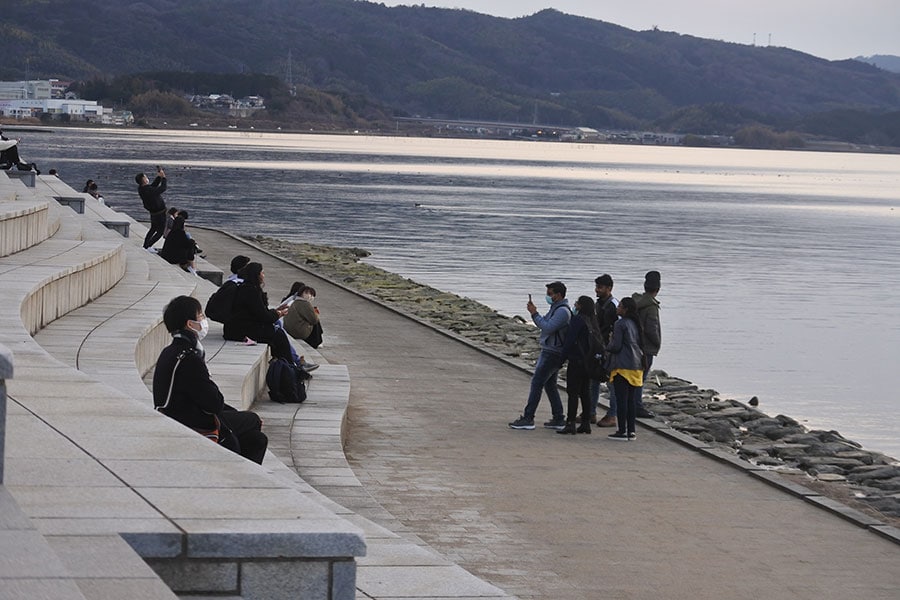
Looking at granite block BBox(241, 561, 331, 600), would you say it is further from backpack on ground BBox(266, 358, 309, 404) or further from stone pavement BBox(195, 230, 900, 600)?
backpack on ground BBox(266, 358, 309, 404)

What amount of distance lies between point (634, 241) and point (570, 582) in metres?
58.3

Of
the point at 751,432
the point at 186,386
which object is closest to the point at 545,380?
the point at 751,432

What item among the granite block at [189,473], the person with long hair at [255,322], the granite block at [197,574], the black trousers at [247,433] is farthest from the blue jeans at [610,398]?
the granite block at [197,574]

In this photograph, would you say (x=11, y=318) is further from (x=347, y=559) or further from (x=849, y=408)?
(x=849, y=408)

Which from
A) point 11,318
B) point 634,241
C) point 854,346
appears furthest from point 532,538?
point 634,241

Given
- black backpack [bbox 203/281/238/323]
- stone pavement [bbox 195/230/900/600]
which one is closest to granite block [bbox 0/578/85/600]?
stone pavement [bbox 195/230/900/600]

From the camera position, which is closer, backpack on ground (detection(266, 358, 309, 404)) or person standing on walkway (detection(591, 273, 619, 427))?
backpack on ground (detection(266, 358, 309, 404))

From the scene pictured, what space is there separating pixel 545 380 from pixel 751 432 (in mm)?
5715

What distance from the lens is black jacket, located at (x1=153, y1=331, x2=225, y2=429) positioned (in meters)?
8.71

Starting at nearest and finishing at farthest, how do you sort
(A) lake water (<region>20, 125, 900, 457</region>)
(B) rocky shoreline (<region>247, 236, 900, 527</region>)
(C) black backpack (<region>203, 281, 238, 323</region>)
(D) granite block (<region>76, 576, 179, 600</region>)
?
(D) granite block (<region>76, 576, 179, 600</region>) → (C) black backpack (<region>203, 281, 238, 323</region>) → (B) rocky shoreline (<region>247, 236, 900, 527</region>) → (A) lake water (<region>20, 125, 900, 457</region>)

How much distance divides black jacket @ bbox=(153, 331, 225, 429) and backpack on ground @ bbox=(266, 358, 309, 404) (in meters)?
6.03

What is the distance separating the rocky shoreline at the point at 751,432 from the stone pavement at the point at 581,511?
1.71 metres

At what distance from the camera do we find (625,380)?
51.6 ft

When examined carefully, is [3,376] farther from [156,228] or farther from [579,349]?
[156,228]
